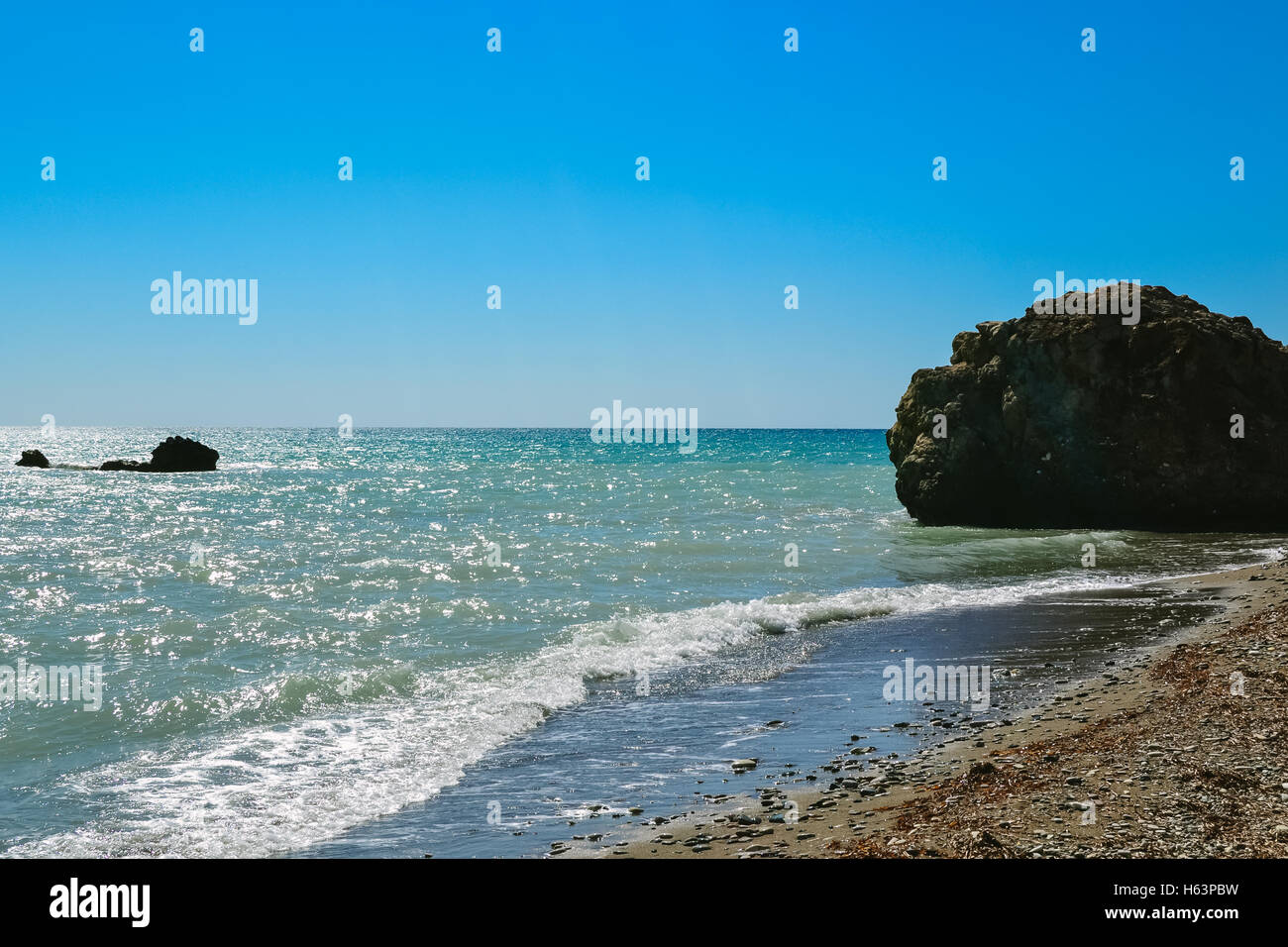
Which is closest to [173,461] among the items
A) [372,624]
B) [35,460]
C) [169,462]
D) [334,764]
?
[169,462]

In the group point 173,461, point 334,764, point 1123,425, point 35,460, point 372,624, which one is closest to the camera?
point 334,764

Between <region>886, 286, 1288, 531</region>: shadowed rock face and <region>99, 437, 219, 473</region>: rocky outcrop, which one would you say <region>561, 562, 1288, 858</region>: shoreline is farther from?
<region>99, 437, 219, 473</region>: rocky outcrop

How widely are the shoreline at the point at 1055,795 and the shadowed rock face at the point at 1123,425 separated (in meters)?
26.3

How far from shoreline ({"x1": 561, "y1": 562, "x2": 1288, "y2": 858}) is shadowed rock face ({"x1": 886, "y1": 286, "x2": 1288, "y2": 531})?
2626cm

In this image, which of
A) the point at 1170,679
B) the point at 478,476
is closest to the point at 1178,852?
the point at 1170,679

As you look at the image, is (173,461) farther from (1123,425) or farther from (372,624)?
(1123,425)

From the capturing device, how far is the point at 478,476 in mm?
84562

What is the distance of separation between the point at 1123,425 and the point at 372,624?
3111 centimetres

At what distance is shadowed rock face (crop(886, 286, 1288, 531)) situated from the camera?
35.0 metres

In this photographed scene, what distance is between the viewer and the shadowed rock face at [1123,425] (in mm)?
35000

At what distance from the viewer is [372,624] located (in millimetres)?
19797

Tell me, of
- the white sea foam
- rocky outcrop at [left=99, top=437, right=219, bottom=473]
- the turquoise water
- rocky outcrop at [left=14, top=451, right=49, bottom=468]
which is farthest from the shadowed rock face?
rocky outcrop at [left=14, top=451, right=49, bottom=468]

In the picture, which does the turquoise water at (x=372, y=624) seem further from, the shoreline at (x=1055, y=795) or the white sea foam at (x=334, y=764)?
the shoreline at (x=1055, y=795)

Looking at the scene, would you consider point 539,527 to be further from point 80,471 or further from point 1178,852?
point 80,471
